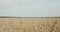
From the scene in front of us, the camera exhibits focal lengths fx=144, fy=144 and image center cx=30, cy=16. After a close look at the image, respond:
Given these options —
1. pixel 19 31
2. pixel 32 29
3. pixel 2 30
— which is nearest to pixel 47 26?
pixel 32 29

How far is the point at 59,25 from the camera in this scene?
4133 mm

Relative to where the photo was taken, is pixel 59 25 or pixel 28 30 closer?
pixel 28 30

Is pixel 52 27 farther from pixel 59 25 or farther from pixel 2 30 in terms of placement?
pixel 2 30

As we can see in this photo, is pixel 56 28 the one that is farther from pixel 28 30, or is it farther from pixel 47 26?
pixel 28 30

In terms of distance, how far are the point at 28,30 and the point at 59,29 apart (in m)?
0.83

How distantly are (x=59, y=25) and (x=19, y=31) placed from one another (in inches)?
46.6

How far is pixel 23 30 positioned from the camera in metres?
3.84

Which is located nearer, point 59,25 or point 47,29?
point 47,29

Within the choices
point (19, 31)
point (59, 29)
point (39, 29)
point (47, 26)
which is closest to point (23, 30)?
point (19, 31)

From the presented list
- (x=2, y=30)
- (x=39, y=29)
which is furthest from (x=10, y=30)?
(x=39, y=29)

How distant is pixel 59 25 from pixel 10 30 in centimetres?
140

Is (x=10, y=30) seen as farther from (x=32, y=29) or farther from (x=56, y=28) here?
(x=56, y=28)

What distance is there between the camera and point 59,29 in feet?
12.6

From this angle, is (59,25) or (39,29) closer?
(39,29)
